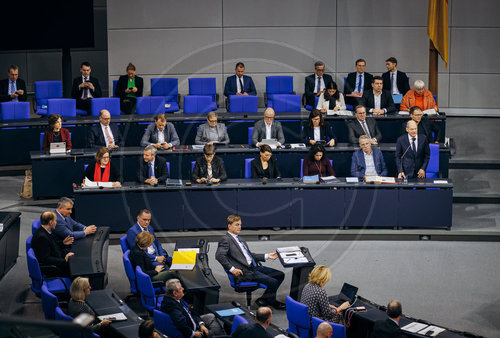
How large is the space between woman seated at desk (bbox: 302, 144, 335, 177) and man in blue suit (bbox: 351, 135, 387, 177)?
1.20 feet

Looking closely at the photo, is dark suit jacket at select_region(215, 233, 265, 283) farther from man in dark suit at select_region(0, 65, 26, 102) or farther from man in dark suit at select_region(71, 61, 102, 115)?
man in dark suit at select_region(0, 65, 26, 102)

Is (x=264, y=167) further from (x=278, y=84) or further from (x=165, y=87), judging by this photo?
(x=165, y=87)

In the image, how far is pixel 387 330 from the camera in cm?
617

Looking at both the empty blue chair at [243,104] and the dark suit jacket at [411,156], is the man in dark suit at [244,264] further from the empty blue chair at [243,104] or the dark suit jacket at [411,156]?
the empty blue chair at [243,104]

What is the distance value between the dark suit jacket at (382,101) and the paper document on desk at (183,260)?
530 cm

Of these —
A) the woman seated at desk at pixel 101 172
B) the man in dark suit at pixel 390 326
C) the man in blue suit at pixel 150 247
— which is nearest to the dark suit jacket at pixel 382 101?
the woman seated at desk at pixel 101 172

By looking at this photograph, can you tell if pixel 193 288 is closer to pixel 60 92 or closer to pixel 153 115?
pixel 153 115

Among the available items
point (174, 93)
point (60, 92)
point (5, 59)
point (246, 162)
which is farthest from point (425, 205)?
point (5, 59)

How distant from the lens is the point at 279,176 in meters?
10.4

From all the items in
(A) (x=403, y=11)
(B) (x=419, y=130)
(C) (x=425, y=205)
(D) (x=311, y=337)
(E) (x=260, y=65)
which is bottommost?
(D) (x=311, y=337)

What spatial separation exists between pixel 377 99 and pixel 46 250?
20.8 ft

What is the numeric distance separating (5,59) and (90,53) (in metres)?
1.82

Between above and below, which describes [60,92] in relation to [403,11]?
below

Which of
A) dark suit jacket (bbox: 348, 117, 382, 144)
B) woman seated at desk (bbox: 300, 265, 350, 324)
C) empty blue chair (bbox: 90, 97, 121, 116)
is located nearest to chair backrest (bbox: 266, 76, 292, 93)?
dark suit jacket (bbox: 348, 117, 382, 144)
